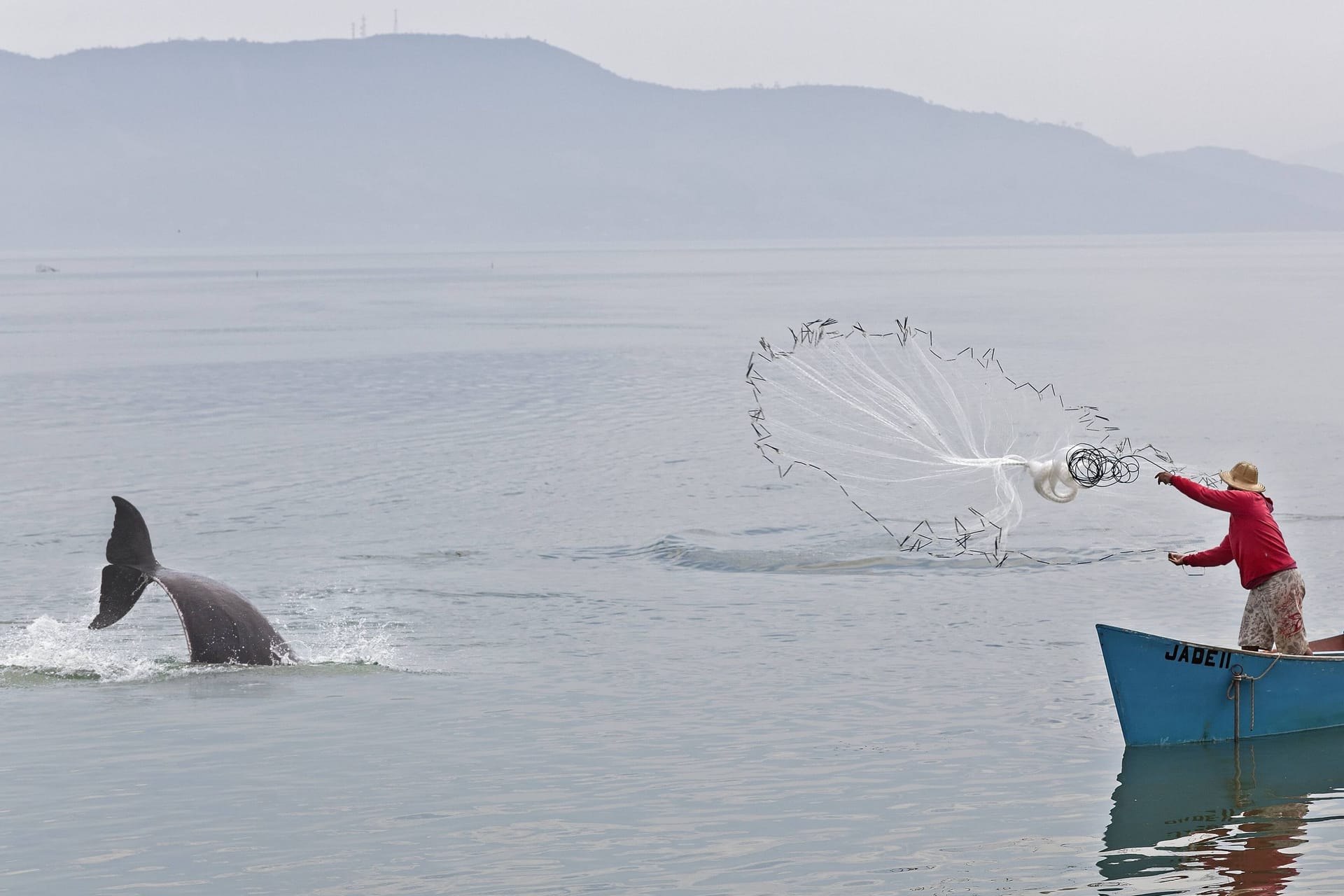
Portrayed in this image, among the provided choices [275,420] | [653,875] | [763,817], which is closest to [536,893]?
[653,875]

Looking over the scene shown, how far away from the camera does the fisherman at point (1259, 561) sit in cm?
1625

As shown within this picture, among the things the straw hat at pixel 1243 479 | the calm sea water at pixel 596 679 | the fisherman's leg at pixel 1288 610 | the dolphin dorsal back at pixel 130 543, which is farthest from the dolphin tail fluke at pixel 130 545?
the fisherman's leg at pixel 1288 610

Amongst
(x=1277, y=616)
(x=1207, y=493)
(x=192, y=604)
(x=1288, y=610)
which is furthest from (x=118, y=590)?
(x=1288, y=610)

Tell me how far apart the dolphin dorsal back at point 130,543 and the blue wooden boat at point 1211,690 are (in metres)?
10.7

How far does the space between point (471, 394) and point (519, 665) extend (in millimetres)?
36221

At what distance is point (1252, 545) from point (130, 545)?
12191 millimetres

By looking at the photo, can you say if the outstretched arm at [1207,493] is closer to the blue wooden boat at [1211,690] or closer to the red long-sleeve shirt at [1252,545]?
the red long-sleeve shirt at [1252,545]

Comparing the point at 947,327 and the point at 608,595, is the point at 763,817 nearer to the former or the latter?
the point at 608,595

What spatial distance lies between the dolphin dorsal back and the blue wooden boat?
10.7 metres

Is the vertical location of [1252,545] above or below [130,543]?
above

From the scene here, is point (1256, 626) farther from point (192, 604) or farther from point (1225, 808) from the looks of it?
point (192, 604)

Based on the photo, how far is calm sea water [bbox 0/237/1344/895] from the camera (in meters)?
14.6

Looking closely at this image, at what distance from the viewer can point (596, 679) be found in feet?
66.9

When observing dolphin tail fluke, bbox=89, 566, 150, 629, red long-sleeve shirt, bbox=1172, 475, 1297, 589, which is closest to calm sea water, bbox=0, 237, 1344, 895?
dolphin tail fluke, bbox=89, 566, 150, 629
